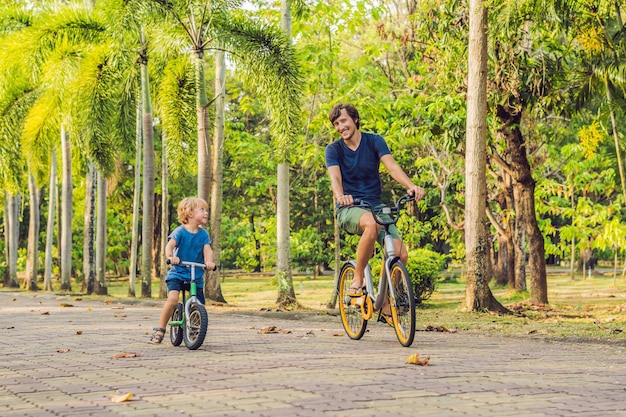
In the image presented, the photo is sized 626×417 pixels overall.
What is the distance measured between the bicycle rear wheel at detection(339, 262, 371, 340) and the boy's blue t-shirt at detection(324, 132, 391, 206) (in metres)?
0.93

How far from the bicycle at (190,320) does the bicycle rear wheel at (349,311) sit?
5.19 ft

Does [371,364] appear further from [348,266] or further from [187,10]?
[187,10]

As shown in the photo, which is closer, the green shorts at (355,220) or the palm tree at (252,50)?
the green shorts at (355,220)

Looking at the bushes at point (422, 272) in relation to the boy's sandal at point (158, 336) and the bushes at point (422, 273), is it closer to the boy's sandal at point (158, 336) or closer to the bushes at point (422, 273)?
the bushes at point (422, 273)

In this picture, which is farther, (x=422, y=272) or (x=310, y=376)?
(x=422, y=272)

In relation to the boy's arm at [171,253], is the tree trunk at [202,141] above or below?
above

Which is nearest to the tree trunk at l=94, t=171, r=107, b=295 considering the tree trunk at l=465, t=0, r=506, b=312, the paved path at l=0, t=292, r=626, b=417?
the tree trunk at l=465, t=0, r=506, b=312

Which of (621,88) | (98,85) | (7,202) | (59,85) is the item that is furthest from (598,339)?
(7,202)

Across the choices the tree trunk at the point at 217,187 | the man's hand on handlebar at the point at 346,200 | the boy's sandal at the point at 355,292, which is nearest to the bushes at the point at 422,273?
the tree trunk at the point at 217,187

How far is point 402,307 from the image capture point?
26.9 feet

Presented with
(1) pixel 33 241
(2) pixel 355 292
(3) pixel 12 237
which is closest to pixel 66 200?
(1) pixel 33 241

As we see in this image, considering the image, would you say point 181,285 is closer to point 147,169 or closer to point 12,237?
point 147,169

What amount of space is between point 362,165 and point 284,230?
10.6 meters

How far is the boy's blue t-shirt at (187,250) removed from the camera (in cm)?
880
